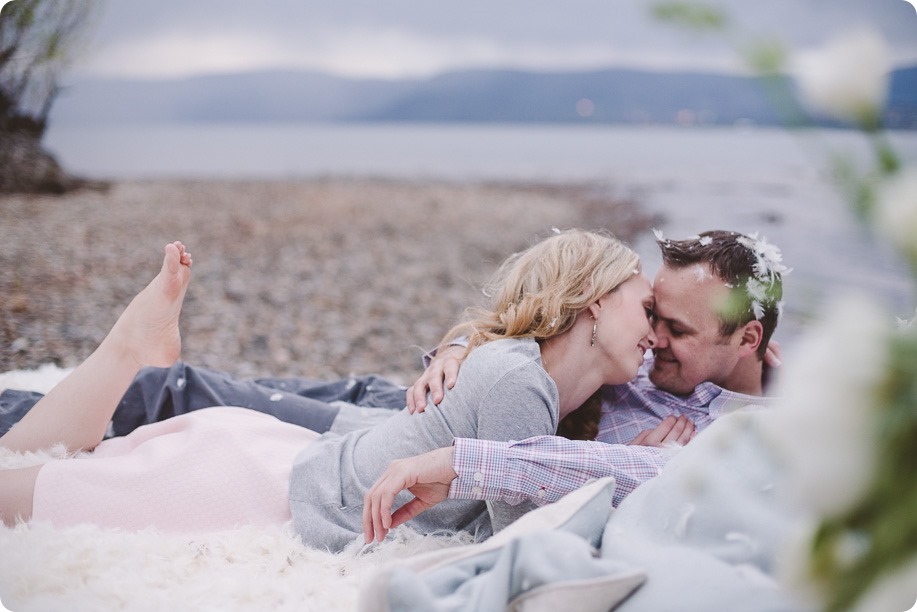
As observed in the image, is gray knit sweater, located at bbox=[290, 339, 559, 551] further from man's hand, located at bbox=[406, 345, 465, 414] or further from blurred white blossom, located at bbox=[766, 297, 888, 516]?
blurred white blossom, located at bbox=[766, 297, 888, 516]

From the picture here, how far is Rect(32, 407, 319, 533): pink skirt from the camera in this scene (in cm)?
156

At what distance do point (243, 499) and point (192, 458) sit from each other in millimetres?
155

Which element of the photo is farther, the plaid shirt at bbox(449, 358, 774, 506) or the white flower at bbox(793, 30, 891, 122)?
the plaid shirt at bbox(449, 358, 774, 506)

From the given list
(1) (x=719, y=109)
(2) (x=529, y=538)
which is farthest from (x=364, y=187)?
(2) (x=529, y=538)

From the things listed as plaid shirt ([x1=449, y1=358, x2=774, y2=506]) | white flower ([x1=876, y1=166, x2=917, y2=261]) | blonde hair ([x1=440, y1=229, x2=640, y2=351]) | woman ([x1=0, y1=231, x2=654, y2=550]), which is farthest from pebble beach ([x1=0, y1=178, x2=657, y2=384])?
white flower ([x1=876, y1=166, x2=917, y2=261])

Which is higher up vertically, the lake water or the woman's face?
the lake water

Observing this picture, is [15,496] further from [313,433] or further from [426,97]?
[426,97]

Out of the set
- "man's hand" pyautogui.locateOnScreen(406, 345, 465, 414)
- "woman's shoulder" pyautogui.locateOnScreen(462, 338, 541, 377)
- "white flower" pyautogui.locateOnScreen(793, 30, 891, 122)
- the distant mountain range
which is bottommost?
"man's hand" pyautogui.locateOnScreen(406, 345, 465, 414)

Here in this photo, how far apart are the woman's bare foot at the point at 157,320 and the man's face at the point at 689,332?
117cm

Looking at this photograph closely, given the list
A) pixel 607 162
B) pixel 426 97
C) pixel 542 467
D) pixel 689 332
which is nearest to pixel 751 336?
pixel 689 332

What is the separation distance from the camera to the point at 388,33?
34.8ft

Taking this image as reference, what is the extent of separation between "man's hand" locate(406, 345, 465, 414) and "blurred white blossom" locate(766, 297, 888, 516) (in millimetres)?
1127

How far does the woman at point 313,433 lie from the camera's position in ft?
5.08

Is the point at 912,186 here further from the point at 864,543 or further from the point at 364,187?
the point at 364,187
